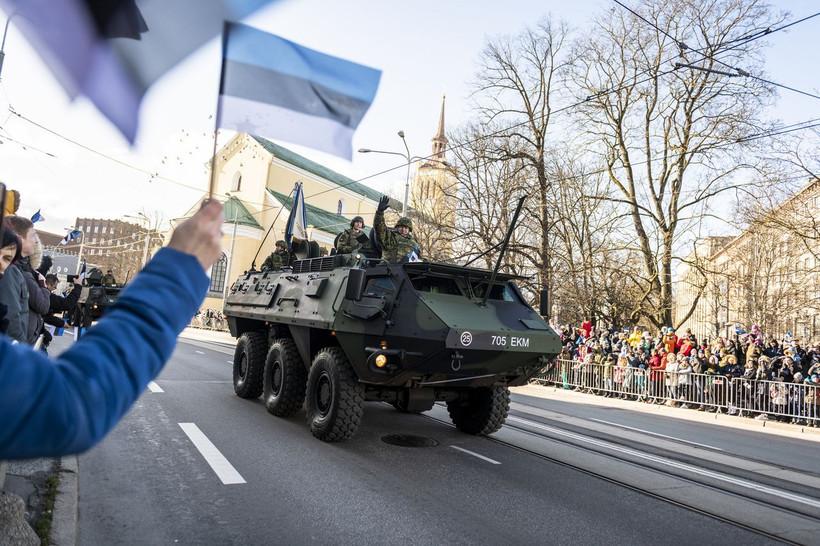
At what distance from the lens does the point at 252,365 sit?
933cm

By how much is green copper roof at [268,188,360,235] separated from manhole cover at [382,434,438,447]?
34.1m

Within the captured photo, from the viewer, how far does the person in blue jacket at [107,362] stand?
107 centimetres

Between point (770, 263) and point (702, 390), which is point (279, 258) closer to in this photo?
point (702, 390)

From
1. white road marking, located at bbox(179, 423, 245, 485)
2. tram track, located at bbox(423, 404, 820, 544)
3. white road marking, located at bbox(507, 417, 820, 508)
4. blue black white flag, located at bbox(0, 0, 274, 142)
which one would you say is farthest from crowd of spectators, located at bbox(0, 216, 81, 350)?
white road marking, located at bbox(507, 417, 820, 508)

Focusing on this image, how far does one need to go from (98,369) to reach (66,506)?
373 cm

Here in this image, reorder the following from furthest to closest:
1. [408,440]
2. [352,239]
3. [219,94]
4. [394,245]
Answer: [352,239] < [394,245] < [408,440] < [219,94]

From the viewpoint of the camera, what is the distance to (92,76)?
66.1 inches

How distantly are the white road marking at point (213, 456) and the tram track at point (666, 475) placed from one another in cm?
337

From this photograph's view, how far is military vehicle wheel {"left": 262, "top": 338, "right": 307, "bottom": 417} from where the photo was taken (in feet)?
25.9

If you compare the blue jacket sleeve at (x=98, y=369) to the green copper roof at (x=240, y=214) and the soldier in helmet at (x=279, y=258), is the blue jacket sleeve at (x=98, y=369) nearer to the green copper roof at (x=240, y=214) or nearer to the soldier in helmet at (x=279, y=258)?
the soldier in helmet at (x=279, y=258)

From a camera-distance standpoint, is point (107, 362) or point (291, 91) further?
point (291, 91)

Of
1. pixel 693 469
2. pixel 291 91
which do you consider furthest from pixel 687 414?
pixel 291 91

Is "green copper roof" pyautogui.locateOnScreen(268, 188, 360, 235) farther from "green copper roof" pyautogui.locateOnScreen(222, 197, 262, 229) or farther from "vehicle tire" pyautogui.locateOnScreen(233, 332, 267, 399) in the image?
"vehicle tire" pyautogui.locateOnScreen(233, 332, 267, 399)

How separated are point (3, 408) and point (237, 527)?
339 centimetres
